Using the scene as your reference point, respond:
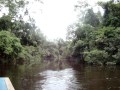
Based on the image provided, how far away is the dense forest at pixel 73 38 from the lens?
102ft

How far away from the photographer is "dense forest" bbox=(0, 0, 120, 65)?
30953 mm

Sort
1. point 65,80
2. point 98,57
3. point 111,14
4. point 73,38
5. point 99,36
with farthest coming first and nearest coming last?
point 73,38 → point 111,14 → point 99,36 → point 98,57 → point 65,80

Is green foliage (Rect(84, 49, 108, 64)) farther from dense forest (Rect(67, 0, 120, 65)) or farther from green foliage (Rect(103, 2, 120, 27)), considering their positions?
green foliage (Rect(103, 2, 120, 27))

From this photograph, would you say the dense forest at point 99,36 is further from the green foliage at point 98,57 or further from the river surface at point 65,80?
the river surface at point 65,80

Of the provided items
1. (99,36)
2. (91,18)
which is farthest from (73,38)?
(99,36)

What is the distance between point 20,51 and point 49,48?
20901mm

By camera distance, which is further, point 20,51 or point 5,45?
point 20,51

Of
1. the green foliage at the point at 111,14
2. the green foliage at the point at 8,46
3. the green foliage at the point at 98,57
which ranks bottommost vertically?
the green foliage at the point at 98,57

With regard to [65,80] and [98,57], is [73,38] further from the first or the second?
[65,80]

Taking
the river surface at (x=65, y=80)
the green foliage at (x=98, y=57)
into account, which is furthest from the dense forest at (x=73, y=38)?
the river surface at (x=65, y=80)

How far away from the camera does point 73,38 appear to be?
43.4m

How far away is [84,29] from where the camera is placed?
130 ft

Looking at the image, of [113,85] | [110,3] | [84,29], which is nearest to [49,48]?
[84,29]

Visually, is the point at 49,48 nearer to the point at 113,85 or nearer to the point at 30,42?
the point at 30,42
